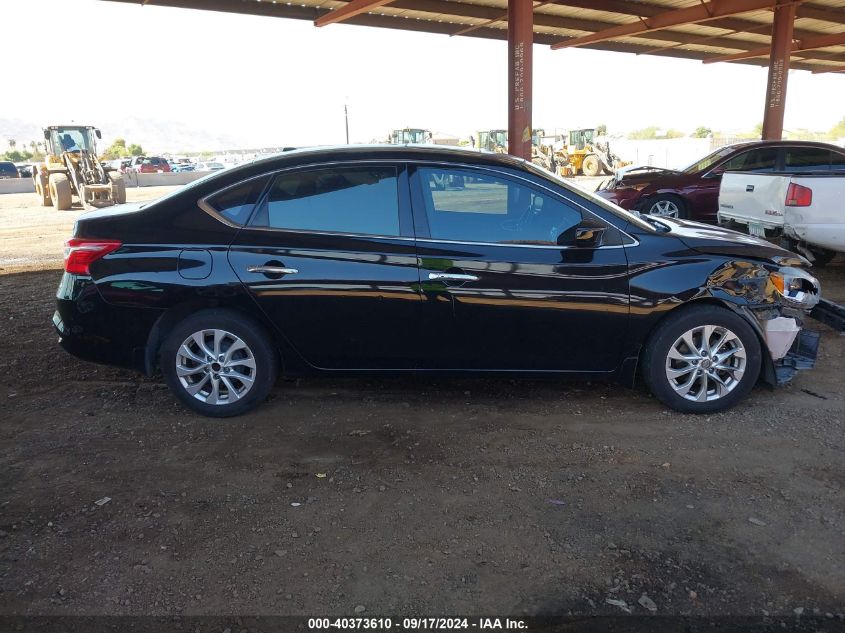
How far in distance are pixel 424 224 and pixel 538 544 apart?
6.64ft

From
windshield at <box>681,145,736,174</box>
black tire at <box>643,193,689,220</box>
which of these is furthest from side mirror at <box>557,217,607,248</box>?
windshield at <box>681,145,736,174</box>

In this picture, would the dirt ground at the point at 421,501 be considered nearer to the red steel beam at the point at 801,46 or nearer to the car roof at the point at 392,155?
the car roof at the point at 392,155

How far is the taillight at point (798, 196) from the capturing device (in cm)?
695

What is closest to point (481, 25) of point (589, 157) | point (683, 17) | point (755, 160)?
point (683, 17)

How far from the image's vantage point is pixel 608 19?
695 inches

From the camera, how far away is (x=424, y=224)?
4.17 m

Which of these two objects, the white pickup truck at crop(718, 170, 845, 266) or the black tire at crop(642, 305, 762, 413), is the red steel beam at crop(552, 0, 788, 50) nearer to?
the white pickup truck at crop(718, 170, 845, 266)

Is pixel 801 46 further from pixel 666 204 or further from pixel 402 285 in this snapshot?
pixel 402 285

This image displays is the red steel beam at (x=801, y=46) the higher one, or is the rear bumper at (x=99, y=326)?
the red steel beam at (x=801, y=46)

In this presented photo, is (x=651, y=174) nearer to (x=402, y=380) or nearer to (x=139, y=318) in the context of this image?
(x=402, y=380)

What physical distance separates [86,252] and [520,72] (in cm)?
1067

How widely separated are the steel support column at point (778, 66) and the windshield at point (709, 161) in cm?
520

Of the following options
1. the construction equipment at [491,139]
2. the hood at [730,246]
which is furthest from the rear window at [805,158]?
the construction equipment at [491,139]

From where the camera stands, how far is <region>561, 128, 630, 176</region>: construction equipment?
34.5 m
